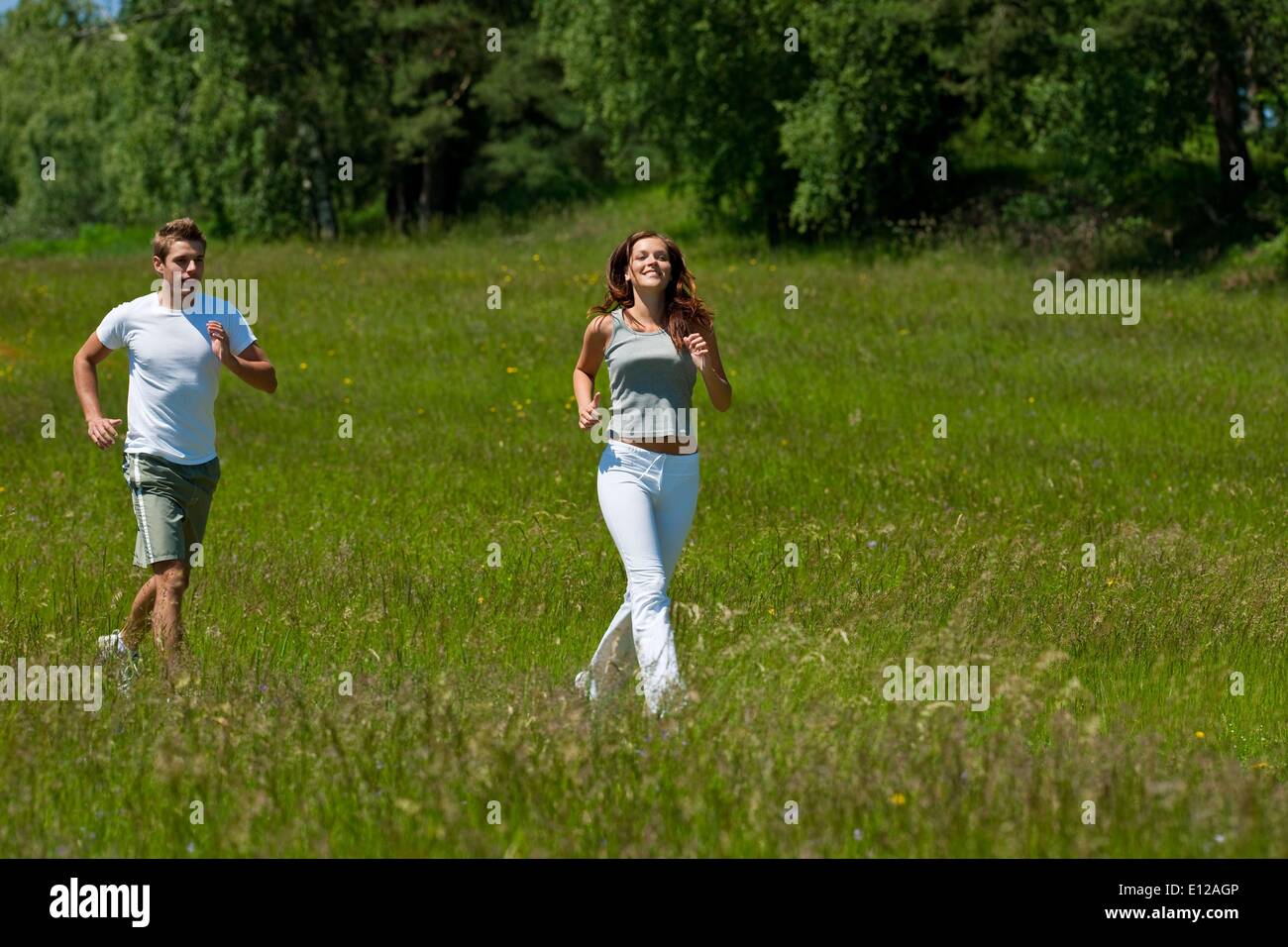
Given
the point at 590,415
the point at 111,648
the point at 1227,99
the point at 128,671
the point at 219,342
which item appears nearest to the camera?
the point at 590,415

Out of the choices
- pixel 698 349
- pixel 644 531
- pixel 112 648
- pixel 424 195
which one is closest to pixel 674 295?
pixel 698 349

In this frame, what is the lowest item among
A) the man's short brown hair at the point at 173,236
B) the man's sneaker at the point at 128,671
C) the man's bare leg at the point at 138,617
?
the man's sneaker at the point at 128,671

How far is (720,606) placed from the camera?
6555mm

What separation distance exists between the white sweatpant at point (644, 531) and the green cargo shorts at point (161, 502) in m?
1.72

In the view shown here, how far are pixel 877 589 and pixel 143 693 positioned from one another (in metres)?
4.02

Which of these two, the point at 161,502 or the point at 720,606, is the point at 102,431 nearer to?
the point at 161,502

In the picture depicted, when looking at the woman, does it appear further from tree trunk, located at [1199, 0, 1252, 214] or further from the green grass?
tree trunk, located at [1199, 0, 1252, 214]

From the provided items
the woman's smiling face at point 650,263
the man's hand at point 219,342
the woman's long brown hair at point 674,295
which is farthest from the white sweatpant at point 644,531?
the man's hand at point 219,342

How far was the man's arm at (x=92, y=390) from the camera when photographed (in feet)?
20.7

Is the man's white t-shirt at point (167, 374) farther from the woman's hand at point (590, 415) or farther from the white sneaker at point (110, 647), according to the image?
the woman's hand at point (590, 415)

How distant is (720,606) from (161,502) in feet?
7.66

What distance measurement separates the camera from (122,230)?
43.6 meters

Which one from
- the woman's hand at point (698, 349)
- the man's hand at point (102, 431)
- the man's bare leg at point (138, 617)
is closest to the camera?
the woman's hand at point (698, 349)

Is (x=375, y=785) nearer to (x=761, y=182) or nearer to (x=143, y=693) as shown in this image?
(x=143, y=693)
